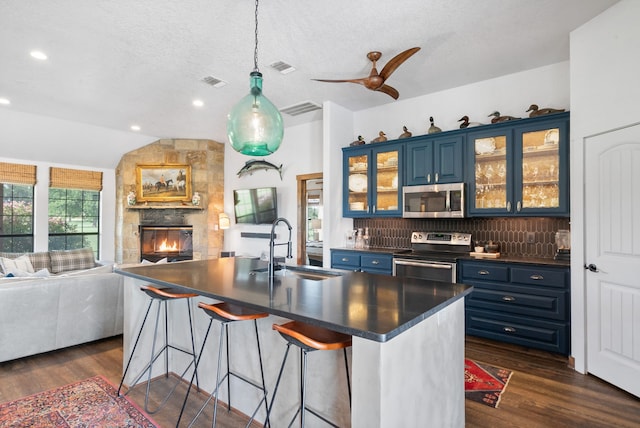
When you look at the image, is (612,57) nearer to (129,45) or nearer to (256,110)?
Result: (256,110)

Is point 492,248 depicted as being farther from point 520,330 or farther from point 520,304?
point 520,330

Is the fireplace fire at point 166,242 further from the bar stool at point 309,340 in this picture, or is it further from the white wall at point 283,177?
the bar stool at point 309,340

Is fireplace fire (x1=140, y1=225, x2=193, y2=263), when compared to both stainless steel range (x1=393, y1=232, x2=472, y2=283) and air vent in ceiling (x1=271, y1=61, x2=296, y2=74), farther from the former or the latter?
stainless steel range (x1=393, y1=232, x2=472, y2=283)

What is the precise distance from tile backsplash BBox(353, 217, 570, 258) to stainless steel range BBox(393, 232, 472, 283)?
0.53ft

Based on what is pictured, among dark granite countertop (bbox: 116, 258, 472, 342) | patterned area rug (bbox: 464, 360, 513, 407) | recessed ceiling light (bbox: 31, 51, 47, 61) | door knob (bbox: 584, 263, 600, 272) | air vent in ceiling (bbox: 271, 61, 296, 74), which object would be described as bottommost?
patterned area rug (bbox: 464, 360, 513, 407)

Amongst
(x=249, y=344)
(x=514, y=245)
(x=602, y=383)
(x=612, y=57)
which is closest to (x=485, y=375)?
(x=602, y=383)

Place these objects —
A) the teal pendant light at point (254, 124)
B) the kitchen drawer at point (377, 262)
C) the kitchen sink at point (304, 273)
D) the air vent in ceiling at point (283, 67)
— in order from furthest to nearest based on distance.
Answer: the kitchen drawer at point (377, 262)
the air vent in ceiling at point (283, 67)
the kitchen sink at point (304, 273)
the teal pendant light at point (254, 124)

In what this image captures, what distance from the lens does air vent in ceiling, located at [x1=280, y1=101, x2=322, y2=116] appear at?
504 cm

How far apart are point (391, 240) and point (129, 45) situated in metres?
3.87

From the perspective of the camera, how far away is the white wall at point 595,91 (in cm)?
263

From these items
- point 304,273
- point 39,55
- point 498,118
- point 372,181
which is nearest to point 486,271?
point 498,118

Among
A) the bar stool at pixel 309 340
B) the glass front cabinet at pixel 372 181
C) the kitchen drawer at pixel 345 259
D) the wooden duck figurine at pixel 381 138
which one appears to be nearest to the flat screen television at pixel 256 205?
the glass front cabinet at pixel 372 181

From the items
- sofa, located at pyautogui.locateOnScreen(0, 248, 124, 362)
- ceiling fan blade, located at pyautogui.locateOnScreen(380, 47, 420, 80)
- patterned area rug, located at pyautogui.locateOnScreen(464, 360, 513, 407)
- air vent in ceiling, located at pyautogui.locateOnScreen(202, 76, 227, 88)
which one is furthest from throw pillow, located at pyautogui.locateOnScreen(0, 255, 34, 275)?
patterned area rug, located at pyautogui.locateOnScreen(464, 360, 513, 407)

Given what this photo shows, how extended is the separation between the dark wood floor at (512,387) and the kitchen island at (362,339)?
0.47m
